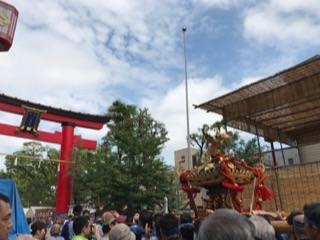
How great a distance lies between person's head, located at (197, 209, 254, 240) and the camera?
4.54ft

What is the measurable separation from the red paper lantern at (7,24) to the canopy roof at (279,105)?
322 inches

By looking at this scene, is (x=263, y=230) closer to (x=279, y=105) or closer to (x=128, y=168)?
(x=279, y=105)

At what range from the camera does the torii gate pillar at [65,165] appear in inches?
797

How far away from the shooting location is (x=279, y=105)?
1083 centimetres

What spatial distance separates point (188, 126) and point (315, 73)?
722 centimetres

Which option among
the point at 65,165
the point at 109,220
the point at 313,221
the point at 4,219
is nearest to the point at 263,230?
the point at 313,221

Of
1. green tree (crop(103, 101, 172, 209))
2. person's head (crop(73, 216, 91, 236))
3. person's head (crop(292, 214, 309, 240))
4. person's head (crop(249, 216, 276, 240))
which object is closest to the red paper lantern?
green tree (crop(103, 101, 172, 209))

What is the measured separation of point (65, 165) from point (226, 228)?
66.6ft

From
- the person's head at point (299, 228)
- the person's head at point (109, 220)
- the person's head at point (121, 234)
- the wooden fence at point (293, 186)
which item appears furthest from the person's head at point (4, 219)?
the wooden fence at point (293, 186)

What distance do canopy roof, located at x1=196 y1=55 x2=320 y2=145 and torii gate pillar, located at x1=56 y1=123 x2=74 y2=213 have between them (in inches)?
427

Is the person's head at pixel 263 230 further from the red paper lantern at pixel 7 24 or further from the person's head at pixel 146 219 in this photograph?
the red paper lantern at pixel 7 24

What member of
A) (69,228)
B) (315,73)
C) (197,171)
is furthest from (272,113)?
(69,228)

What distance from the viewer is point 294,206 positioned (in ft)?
34.2

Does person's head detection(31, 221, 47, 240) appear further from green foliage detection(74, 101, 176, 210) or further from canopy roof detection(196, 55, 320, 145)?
green foliage detection(74, 101, 176, 210)
